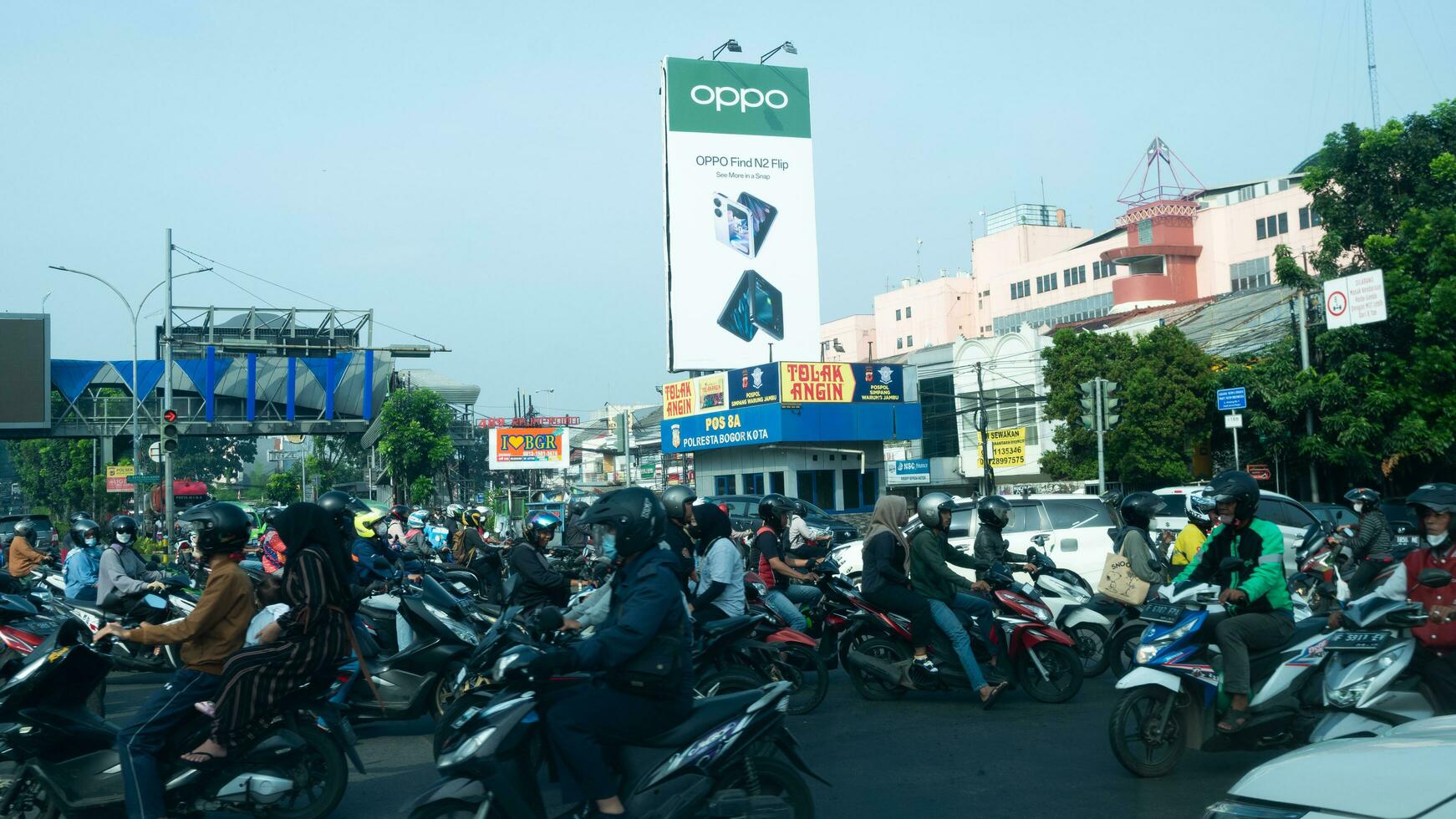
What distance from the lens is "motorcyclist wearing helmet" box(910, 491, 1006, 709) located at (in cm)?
868

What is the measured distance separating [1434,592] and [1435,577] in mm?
318

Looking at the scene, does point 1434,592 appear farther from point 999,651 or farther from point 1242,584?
point 999,651

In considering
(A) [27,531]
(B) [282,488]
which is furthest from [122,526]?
(B) [282,488]

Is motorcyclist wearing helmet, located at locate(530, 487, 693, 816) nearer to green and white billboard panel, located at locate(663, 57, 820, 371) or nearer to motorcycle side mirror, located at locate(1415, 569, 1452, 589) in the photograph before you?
motorcycle side mirror, located at locate(1415, 569, 1452, 589)

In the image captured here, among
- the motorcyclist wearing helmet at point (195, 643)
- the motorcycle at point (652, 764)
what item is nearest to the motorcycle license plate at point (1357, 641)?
the motorcycle at point (652, 764)

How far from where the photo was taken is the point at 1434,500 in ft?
20.4

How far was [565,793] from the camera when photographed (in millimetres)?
4660

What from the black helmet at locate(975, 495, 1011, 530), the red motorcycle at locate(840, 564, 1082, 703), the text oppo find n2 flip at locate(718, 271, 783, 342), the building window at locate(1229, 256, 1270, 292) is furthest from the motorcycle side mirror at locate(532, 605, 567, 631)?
the building window at locate(1229, 256, 1270, 292)

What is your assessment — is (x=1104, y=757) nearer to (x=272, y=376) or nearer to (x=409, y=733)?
(x=409, y=733)

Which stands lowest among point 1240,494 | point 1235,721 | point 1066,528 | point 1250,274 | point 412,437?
point 1235,721

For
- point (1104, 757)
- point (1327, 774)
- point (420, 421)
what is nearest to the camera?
point (1327, 774)

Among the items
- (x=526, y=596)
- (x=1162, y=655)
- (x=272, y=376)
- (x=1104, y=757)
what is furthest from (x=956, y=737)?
(x=272, y=376)

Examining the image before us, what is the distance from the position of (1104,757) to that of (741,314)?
40.1 m

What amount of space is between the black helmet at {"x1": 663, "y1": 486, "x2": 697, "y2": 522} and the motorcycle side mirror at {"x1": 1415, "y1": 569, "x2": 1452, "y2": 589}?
482 cm
